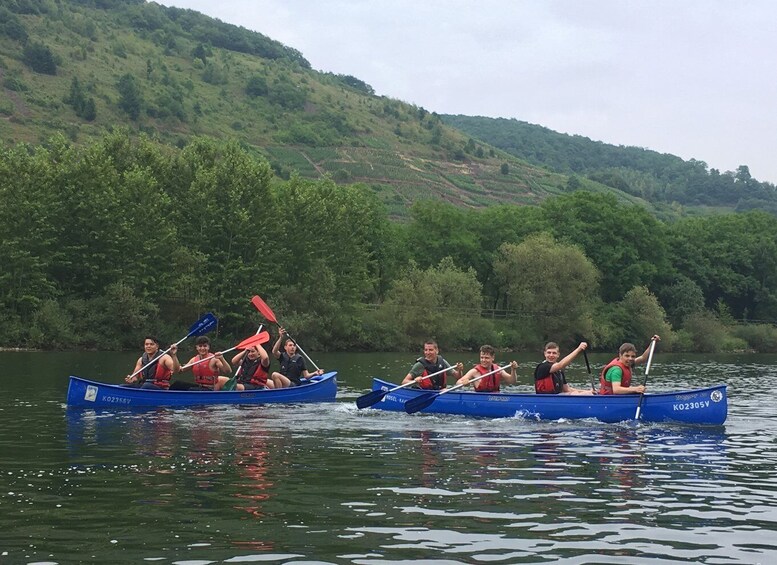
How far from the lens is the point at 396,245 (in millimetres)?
87938

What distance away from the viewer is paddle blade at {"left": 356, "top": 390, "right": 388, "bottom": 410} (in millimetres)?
25578

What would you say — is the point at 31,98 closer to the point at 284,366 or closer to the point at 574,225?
the point at 574,225

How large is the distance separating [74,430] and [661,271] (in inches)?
3430

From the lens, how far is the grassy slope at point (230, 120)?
130 meters

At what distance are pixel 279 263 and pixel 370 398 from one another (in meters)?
41.7

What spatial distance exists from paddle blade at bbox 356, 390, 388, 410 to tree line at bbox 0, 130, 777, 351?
111ft

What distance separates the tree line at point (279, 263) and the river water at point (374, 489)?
33203 millimetres

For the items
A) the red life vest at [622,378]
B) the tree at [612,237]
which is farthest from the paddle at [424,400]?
the tree at [612,237]

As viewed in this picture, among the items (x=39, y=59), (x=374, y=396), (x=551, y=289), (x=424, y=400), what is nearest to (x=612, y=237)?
(x=551, y=289)

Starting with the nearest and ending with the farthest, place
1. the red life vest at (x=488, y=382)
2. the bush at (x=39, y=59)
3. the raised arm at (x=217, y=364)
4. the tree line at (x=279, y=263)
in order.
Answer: the red life vest at (x=488, y=382)
the raised arm at (x=217, y=364)
the tree line at (x=279, y=263)
the bush at (x=39, y=59)

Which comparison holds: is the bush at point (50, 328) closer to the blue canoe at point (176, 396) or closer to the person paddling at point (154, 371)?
the person paddling at point (154, 371)

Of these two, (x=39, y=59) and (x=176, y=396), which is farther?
(x=39, y=59)

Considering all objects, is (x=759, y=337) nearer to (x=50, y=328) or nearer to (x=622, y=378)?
(x=50, y=328)

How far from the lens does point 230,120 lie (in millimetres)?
164000
